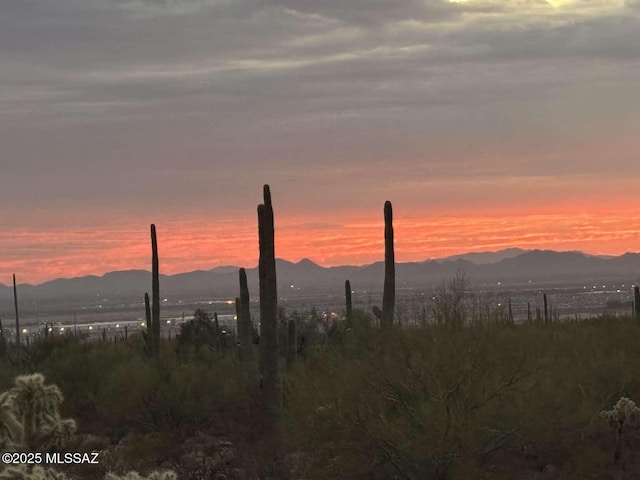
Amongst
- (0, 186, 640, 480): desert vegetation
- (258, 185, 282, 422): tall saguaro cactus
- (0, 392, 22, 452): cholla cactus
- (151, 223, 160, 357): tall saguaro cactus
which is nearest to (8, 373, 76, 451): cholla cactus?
(0, 392, 22, 452): cholla cactus

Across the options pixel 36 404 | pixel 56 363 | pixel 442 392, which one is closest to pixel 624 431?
pixel 442 392

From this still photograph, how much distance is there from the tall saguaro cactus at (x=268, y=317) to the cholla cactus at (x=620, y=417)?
21.2 ft

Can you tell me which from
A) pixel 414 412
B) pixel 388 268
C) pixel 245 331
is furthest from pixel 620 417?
pixel 245 331

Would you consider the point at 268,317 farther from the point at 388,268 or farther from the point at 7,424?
the point at 7,424

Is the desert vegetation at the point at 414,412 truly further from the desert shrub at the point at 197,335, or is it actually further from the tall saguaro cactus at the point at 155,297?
the desert shrub at the point at 197,335

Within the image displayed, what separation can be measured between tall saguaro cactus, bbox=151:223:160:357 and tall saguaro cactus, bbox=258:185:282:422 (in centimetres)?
960

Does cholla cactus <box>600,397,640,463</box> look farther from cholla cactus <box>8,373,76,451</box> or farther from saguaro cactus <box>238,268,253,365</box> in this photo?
cholla cactus <box>8,373,76,451</box>

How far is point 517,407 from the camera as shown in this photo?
1549 centimetres

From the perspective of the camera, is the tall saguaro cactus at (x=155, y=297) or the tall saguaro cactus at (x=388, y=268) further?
the tall saguaro cactus at (x=155, y=297)

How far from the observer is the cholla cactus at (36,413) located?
5391 millimetres

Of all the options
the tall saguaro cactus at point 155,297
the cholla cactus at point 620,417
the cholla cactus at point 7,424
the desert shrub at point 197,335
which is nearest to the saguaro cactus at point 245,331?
the tall saguaro cactus at point 155,297

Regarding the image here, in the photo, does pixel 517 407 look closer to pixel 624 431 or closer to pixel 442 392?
pixel 442 392

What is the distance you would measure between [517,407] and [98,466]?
24.3 ft

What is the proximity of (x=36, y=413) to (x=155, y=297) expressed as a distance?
79.6 ft
